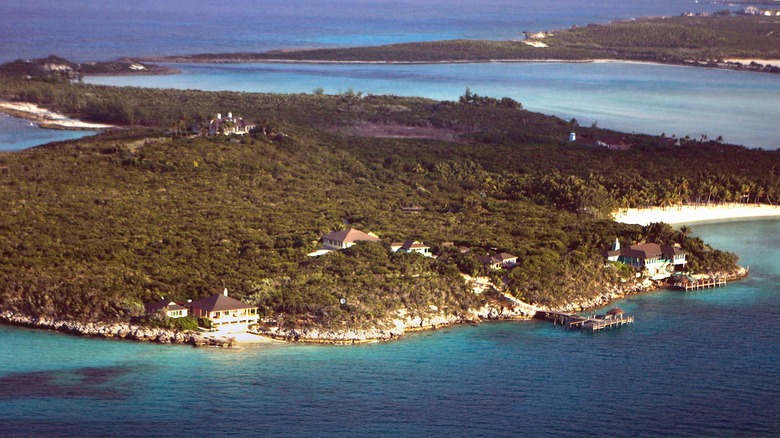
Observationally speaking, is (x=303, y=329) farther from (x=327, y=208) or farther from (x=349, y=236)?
(x=327, y=208)

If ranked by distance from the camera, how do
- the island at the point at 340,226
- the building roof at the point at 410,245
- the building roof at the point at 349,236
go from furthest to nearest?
the building roof at the point at 349,236
the building roof at the point at 410,245
the island at the point at 340,226

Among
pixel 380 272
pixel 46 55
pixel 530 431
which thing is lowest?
pixel 530 431

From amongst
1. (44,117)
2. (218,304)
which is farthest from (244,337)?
(44,117)

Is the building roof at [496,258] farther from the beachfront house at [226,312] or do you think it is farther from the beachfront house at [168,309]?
the beachfront house at [168,309]

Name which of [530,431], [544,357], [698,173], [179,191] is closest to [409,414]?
[530,431]

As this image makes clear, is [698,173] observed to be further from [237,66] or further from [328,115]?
[237,66]

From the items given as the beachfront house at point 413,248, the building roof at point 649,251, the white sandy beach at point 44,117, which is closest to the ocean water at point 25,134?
the white sandy beach at point 44,117

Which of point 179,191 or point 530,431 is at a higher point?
point 179,191
